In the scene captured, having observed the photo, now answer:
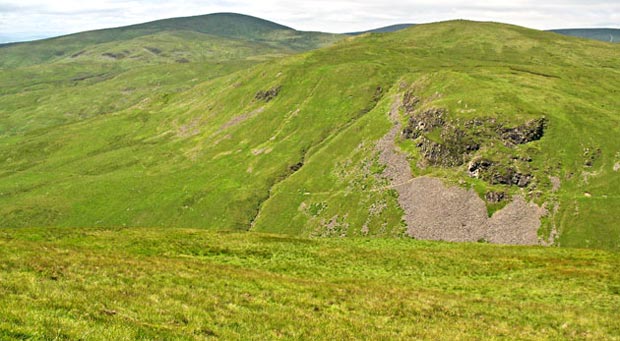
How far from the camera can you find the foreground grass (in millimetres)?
20750

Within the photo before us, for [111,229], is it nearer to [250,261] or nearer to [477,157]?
[250,261]

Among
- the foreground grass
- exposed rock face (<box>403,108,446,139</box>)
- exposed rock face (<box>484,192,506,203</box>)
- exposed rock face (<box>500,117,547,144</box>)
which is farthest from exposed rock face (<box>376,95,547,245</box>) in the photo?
the foreground grass

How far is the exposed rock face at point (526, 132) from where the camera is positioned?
127 meters

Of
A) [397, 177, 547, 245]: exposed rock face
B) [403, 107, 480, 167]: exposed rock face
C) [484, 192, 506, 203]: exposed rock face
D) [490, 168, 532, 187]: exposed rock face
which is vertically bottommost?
[397, 177, 547, 245]: exposed rock face

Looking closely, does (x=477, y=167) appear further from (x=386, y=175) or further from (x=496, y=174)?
(x=386, y=175)

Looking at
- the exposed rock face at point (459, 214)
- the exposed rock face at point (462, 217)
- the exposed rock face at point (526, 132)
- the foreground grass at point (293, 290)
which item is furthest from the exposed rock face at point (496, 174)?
the foreground grass at point (293, 290)

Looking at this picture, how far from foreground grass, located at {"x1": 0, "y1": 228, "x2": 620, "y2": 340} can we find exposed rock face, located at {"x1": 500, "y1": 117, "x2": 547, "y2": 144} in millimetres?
81467

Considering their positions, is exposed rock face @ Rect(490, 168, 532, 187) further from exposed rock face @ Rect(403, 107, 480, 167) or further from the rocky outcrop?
exposed rock face @ Rect(403, 107, 480, 167)

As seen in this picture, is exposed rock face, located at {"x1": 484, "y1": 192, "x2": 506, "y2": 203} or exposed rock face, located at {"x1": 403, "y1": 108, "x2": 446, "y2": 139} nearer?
exposed rock face, located at {"x1": 484, "y1": 192, "x2": 506, "y2": 203}

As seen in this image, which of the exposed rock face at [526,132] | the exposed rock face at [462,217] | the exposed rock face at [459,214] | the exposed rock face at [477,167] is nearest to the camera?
the exposed rock face at [462,217]

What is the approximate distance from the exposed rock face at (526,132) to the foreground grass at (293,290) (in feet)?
267

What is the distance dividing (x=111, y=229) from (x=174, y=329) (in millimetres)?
45936

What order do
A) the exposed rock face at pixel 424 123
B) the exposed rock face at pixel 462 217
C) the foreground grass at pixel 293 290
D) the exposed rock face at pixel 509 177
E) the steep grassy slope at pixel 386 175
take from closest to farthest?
the foreground grass at pixel 293 290, the exposed rock face at pixel 462 217, the steep grassy slope at pixel 386 175, the exposed rock face at pixel 509 177, the exposed rock face at pixel 424 123

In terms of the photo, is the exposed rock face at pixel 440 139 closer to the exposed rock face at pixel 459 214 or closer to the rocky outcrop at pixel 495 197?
the exposed rock face at pixel 459 214
